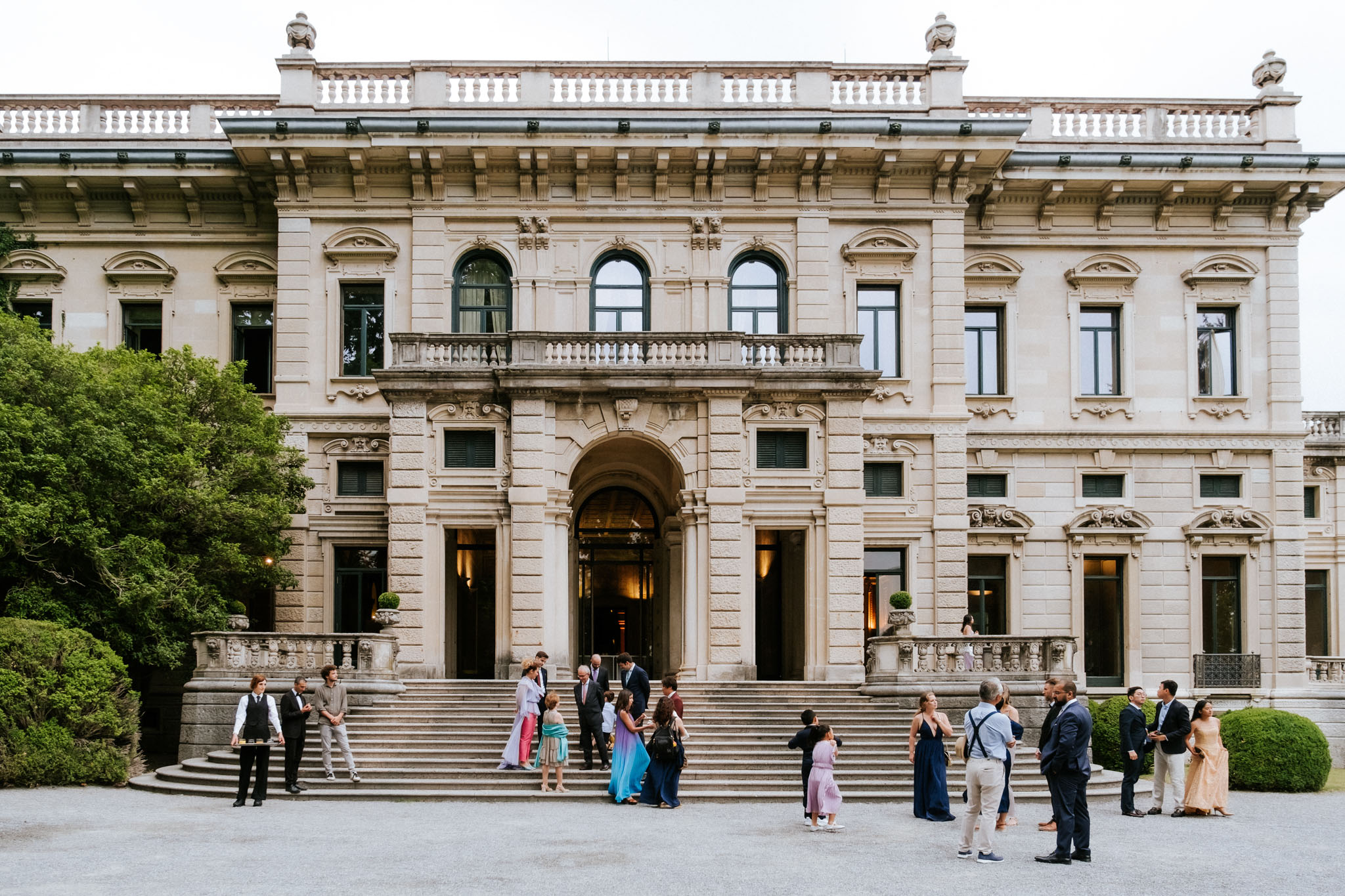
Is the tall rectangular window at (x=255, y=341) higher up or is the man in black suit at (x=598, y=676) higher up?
the tall rectangular window at (x=255, y=341)

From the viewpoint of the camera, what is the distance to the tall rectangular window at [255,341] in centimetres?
3020

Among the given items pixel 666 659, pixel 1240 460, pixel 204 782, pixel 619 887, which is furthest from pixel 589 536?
pixel 619 887

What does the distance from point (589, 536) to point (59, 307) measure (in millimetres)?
13906

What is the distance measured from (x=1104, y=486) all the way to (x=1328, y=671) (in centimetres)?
681

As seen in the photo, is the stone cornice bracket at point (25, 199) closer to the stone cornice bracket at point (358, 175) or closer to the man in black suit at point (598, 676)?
the stone cornice bracket at point (358, 175)

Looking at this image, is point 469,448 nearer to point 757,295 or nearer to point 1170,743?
point 757,295

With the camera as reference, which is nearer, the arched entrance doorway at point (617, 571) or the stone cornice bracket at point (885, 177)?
the stone cornice bracket at point (885, 177)

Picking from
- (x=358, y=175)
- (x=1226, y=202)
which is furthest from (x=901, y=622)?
(x=358, y=175)

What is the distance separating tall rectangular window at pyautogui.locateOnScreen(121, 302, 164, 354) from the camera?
99.3 feet

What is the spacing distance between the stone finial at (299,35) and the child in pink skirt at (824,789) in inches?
862

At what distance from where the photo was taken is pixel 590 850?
1380 centimetres

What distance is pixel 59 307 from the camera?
3000 cm

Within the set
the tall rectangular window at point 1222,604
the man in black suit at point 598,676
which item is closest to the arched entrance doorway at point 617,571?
the man in black suit at point 598,676

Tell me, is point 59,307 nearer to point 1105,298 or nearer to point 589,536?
point 589,536
